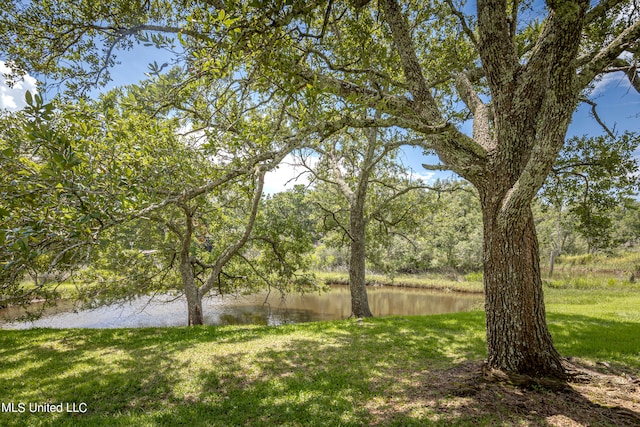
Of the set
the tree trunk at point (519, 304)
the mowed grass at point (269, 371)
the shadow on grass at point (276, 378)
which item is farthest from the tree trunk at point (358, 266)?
the tree trunk at point (519, 304)

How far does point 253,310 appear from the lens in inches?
704

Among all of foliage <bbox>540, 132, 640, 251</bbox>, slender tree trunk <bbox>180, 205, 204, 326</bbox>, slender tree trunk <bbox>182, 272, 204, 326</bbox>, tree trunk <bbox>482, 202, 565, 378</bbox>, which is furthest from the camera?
slender tree trunk <bbox>182, 272, 204, 326</bbox>

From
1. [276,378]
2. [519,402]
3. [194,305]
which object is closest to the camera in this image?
[519,402]

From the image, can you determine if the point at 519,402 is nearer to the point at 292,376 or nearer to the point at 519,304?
the point at 519,304

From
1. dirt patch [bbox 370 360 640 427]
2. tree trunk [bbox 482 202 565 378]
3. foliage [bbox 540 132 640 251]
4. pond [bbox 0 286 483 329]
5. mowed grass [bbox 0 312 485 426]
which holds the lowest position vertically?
pond [bbox 0 286 483 329]

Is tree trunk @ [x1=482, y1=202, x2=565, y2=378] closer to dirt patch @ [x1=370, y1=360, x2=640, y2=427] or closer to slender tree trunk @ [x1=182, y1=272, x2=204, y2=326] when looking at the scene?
dirt patch @ [x1=370, y1=360, x2=640, y2=427]

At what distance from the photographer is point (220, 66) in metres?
3.35

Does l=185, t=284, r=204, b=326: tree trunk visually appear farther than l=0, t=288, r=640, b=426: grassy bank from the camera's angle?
Yes

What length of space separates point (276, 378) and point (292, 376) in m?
0.25

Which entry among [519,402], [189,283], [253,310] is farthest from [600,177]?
[253,310]

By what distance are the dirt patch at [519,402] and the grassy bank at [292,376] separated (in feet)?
0.06

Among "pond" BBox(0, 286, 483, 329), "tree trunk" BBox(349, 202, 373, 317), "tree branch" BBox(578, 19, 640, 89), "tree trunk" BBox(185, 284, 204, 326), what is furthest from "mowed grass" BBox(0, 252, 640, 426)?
"pond" BBox(0, 286, 483, 329)

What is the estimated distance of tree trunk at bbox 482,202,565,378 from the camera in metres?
3.86

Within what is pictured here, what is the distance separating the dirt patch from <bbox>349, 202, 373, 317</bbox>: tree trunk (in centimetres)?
603
